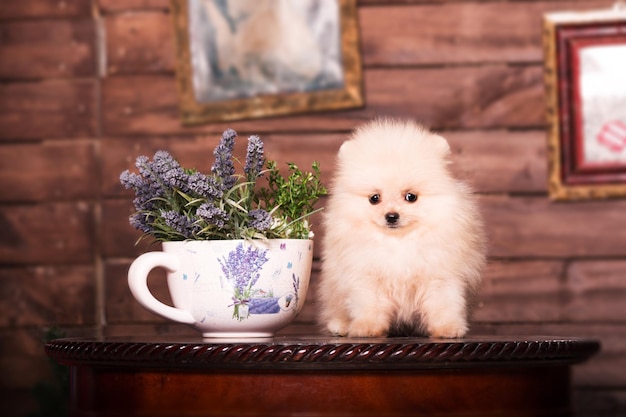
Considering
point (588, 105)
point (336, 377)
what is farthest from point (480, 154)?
point (336, 377)

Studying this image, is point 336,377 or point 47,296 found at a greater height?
point 336,377

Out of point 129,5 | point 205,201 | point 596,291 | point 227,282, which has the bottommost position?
point 596,291

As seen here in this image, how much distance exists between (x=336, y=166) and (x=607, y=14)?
1308mm

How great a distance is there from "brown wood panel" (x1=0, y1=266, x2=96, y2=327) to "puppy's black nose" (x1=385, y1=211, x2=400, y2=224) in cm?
146

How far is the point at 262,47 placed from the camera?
2.36 metres

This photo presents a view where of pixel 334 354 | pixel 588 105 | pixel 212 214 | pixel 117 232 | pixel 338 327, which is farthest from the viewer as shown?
pixel 117 232

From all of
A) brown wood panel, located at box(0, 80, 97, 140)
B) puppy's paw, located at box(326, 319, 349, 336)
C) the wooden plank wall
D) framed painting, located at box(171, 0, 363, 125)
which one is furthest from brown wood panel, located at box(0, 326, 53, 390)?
puppy's paw, located at box(326, 319, 349, 336)

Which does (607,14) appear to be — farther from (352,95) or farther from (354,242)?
(354,242)

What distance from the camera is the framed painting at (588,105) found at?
89.7 inches

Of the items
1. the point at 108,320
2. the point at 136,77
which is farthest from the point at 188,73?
the point at 108,320

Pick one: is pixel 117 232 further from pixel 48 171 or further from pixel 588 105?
pixel 588 105

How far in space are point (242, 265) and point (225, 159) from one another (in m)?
0.15

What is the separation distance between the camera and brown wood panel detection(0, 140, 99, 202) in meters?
2.44

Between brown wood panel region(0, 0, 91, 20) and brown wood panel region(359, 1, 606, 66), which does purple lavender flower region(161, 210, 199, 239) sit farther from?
brown wood panel region(0, 0, 91, 20)
